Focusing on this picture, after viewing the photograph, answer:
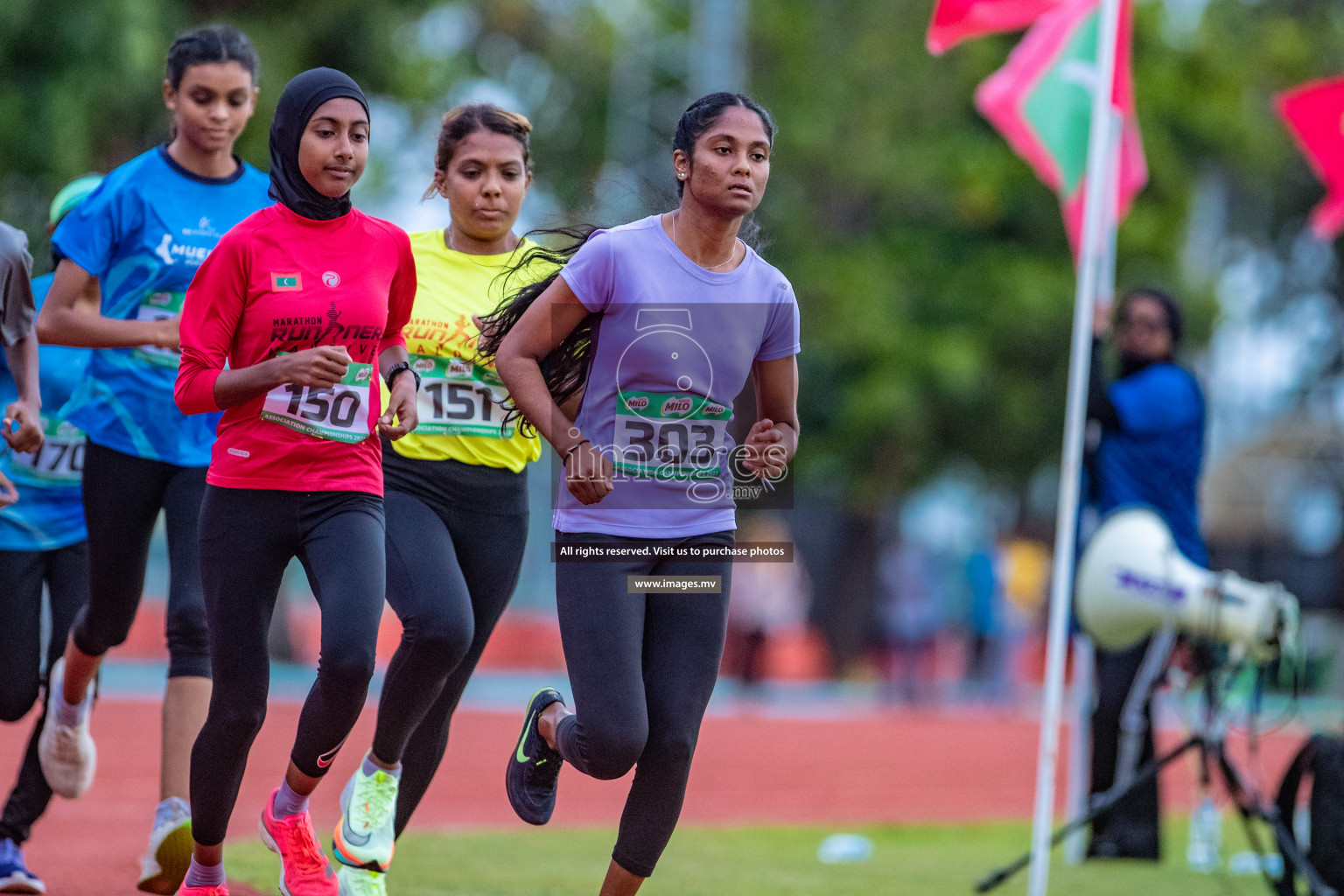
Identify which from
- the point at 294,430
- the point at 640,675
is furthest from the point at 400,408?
the point at 640,675

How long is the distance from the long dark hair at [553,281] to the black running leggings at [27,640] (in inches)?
83.1

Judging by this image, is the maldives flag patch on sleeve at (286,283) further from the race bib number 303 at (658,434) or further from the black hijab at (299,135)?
the race bib number 303 at (658,434)

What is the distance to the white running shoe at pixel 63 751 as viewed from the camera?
244 inches

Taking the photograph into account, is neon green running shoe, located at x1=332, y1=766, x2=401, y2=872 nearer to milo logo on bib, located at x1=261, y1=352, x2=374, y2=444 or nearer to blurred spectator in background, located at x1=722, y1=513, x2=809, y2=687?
milo logo on bib, located at x1=261, y1=352, x2=374, y2=444

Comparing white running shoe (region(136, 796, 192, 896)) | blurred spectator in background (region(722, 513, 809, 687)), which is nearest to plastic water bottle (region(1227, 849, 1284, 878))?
white running shoe (region(136, 796, 192, 896))

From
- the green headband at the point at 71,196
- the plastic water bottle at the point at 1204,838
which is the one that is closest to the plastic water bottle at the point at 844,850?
the plastic water bottle at the point at 1204,838

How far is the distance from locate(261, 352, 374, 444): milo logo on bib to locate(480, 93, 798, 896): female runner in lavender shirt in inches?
16.4

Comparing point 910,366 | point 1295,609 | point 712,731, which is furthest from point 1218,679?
point 910,366

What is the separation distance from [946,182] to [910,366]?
323 centimetres

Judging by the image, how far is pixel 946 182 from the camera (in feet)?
88.5

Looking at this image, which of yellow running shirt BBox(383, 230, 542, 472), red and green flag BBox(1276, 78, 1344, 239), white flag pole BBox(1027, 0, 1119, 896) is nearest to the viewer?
yellow running shirt BBox(383, 230, 542, 472)

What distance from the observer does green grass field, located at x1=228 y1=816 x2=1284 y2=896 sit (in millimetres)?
7059

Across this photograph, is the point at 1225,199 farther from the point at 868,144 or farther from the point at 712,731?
the point at 712,731

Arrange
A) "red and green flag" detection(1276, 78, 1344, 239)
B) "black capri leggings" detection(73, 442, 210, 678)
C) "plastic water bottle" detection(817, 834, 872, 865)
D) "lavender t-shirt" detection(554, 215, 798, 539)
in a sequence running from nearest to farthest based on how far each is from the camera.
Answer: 1. "lavender t-shirt" detection(554, 215, 798, 539)
2. "black capri leggings" detection(73, 442, 210, 678)
3. "plastic water bottle" detection(817, 834, 872, 865)
4. "red and green flag" detection(1276, 78, 1344, 239)
